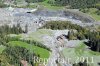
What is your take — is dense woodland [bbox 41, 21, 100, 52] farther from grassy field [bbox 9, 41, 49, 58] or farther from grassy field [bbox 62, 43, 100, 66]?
grassy field [bbox 9, 41, 49, 58]

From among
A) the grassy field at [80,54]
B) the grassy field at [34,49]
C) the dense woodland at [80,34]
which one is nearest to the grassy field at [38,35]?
the dense woodland at [80,34]

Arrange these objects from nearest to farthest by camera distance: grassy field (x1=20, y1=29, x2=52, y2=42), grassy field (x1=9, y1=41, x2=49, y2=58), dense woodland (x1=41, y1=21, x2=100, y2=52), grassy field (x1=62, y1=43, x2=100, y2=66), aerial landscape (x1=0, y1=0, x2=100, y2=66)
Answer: aerial landscape (x1=0, y1=0, x2=100, y2=66), grassy field (x1=9, y1=41, x2=49, y2=58), grassy field (x1=62, y1=43, x2=100, y2=66), dense woodland (x1=41, y1=21, x2=100, y2=52), grassy field (x1=20, y1=29, x2=52, y2=42)

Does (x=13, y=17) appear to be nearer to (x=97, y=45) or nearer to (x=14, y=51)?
(x=97, y=45)

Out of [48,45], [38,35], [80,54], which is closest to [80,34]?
[38,35]

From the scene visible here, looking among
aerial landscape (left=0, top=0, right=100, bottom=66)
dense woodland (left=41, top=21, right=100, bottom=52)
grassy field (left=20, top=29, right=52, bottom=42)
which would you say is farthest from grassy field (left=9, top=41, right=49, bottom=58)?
dense woodland (left=41, top=21, right=100, bottom=52)

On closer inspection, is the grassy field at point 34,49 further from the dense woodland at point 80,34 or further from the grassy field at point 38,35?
the dense woodland at point 80,34

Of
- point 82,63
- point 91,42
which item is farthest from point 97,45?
point 82,63

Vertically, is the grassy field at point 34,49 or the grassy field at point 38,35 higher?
the grassy field at point 34,49
